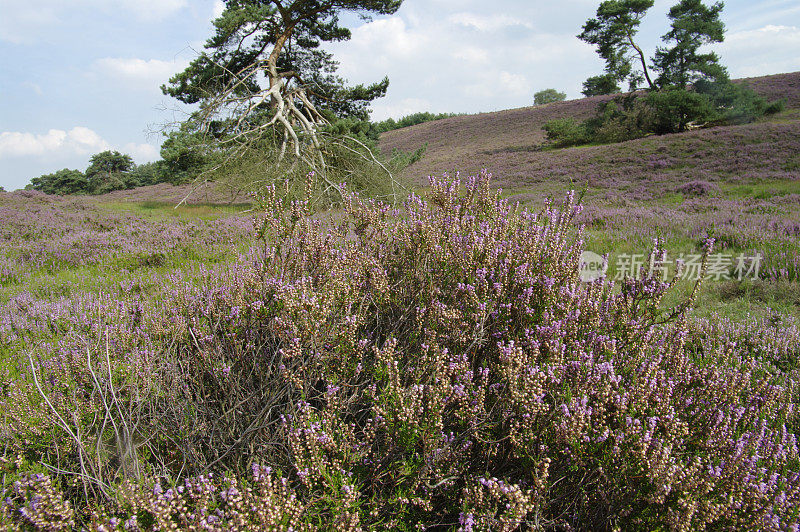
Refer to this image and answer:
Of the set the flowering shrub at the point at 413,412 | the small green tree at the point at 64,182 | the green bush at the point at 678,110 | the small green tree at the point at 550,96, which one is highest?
the small green tree at the point at 550,96

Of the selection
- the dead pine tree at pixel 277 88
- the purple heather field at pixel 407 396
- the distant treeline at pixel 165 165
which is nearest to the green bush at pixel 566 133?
the distant treeline at pixel 165 165

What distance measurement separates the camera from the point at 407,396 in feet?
5.93

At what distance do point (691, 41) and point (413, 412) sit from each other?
33.3 m

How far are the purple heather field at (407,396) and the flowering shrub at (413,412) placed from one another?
0.02 m

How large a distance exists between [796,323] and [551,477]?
3.91m

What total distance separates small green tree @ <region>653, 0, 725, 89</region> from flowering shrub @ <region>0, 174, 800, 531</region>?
3049 centimetres

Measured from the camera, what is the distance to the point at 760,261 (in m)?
5.72

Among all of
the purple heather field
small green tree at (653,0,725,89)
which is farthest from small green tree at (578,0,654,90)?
the purple heather field

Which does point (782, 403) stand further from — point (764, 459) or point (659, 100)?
point (659, 100)

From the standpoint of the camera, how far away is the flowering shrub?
1.54 m

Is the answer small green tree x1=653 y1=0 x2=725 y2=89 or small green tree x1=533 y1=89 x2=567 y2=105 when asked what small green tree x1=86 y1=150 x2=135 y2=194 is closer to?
small green tree x1=653 y1=0 x2=725 y2=89

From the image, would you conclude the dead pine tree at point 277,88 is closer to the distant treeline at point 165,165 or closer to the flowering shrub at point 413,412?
the distant treeline at point 165,165

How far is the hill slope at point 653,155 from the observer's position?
14.8 metres

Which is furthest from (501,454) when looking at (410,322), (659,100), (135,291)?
(659,100)
